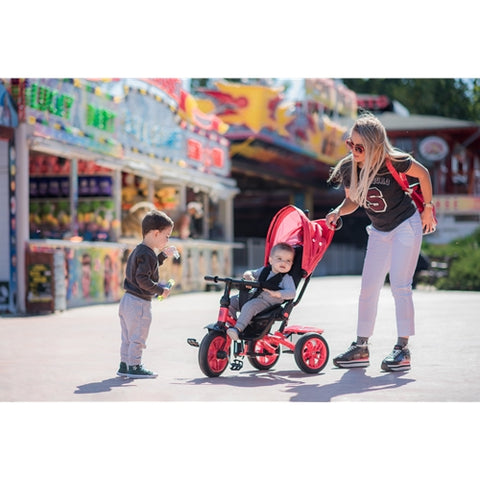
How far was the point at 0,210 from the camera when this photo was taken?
9578mm

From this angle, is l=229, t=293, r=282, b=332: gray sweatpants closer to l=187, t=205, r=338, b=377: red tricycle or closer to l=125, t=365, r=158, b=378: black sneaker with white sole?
l=187, t=205, r=338, b=377: red tricycle

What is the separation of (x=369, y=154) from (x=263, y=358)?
1287 millimetres

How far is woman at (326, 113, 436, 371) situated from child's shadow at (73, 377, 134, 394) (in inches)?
47.3

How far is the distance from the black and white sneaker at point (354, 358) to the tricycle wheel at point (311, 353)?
10 centimetres

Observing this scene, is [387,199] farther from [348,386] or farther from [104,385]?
[104,385]

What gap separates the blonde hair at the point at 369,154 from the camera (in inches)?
192

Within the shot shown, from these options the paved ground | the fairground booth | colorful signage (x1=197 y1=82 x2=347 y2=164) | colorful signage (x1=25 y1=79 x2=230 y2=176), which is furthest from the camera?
colorful signage (x1=197 y1=82 x2=347 y2=164)

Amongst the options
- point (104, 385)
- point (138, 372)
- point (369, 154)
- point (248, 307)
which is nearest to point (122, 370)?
point (138, 372)

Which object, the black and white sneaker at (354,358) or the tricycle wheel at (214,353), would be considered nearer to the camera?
the tricycle wheel at (214,353)

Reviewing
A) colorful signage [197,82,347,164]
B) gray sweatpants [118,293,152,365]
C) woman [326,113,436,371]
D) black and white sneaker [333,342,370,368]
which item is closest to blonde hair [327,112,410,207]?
woman [326,113,436,371]

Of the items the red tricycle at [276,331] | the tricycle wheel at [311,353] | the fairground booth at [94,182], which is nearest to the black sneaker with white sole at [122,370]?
the red tricycle at [276,331]

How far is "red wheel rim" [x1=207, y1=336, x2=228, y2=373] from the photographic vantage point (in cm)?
484

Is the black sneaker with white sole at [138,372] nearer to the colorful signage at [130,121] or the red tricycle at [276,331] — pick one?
the red tricycle at [276,331]

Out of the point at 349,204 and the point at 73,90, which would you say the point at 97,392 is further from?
the point at 73,90
